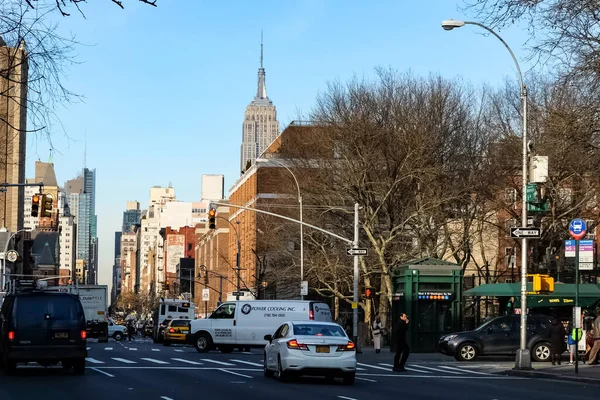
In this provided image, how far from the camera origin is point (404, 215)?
56625 millimetres

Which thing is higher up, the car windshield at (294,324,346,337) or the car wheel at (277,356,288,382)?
the car windshield at (294,324,346,337)

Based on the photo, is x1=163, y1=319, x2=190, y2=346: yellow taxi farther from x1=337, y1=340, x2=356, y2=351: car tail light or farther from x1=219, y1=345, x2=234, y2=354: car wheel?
x1=337, y1=340, x2=356, y2=351: car tail light

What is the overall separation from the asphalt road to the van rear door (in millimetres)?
11773

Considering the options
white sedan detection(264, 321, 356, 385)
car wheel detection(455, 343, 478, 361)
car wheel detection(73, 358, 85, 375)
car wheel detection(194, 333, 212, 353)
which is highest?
white sedan detection(264, 321, 356, 385)

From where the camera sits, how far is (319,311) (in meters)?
45.5

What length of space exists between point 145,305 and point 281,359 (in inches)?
6666

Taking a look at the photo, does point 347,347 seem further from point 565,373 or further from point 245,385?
point 565,373

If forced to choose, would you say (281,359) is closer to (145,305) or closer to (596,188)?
(596,188)

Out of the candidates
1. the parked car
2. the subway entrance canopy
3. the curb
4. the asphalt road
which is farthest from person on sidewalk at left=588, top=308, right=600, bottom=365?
the subway entrance canopy

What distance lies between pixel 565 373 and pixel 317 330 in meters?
8.64

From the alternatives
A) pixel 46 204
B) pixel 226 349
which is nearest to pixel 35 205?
pixel 46 204

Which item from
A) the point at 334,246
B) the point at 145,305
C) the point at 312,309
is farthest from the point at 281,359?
the point at 145,305

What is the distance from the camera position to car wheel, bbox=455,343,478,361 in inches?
1484

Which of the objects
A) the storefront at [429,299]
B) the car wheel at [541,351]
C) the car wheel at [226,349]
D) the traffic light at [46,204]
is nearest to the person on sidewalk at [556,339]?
the car wheel at [541,351]
